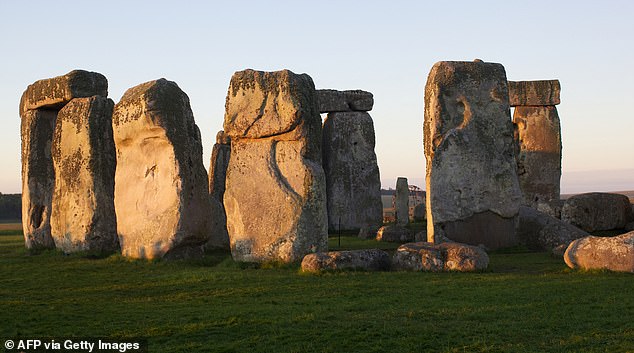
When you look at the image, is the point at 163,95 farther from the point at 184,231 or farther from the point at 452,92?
the point at 452,92

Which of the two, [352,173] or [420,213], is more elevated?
[352,173]

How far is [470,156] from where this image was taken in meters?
16.5

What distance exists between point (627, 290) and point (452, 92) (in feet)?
23.9

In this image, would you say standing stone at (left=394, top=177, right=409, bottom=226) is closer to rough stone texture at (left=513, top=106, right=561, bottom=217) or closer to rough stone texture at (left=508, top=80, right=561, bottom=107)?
rough stone texture at (left=513, top=106, right=561, bottom=217)

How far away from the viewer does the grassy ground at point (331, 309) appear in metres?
7.71

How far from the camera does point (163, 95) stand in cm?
1523

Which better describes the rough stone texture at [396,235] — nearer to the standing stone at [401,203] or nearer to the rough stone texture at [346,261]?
the standing stone at [401,203]

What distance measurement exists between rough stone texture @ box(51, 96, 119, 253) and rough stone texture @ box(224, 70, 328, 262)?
3623 mm

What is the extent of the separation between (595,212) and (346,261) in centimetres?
986

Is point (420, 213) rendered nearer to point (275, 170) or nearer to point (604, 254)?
point (275, 170)

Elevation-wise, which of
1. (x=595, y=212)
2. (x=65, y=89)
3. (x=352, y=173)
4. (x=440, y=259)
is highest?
(x=65, y=89)

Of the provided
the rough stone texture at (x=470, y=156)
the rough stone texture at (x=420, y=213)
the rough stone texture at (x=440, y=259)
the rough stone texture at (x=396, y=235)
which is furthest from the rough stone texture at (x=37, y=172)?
the rough stone texture at (x=420, y=213)

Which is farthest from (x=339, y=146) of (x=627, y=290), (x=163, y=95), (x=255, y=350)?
(x=255, y=350)

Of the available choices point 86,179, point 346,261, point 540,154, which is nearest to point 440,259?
point 346,261
